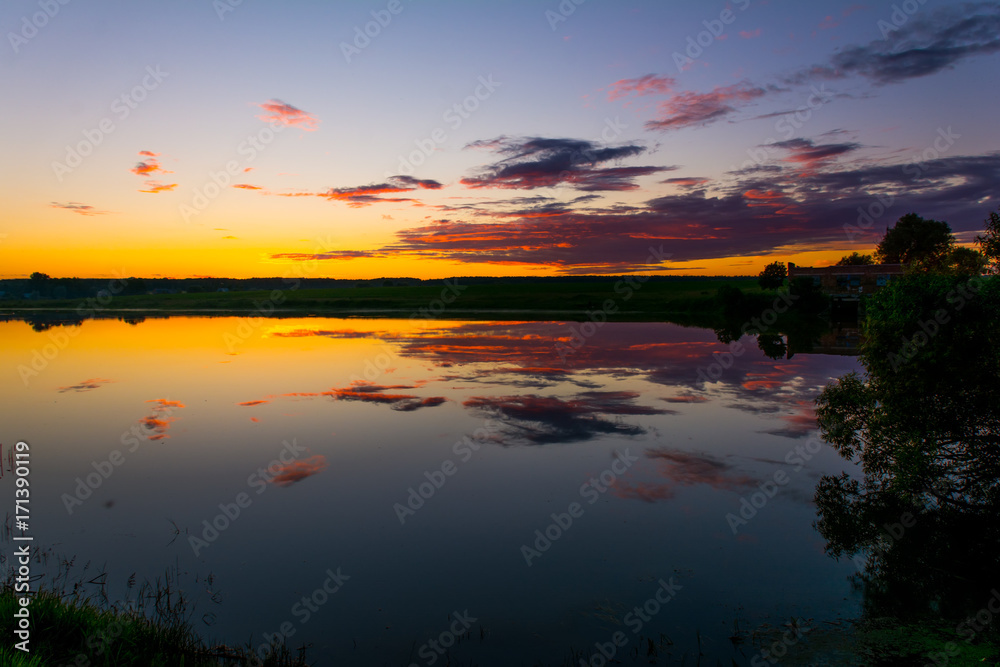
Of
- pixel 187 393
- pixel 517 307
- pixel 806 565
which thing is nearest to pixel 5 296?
pixel 517 307

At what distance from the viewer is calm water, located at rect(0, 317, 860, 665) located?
7.10m

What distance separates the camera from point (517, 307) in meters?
85.7

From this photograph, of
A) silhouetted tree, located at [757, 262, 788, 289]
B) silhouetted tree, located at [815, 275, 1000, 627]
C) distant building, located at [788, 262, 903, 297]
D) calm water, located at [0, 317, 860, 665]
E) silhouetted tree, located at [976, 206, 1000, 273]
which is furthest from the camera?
silhouetted tree, located at [757, 262, 788, 289]

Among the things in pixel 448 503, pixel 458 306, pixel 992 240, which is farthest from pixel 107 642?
pixel 458 306

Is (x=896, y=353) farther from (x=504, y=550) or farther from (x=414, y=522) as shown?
(x=414, y=522)

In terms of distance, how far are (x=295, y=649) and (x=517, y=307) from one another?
262 ft

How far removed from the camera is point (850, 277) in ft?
197

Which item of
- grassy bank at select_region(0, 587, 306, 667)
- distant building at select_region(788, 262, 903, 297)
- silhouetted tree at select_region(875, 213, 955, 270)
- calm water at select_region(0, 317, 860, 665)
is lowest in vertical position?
calm water at select_region(0, 317, 860, 665)

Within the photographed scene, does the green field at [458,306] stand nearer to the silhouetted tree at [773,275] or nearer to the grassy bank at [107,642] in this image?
the silhouetted tree at [773,275]

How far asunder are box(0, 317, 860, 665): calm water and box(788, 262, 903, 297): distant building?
1676 inches

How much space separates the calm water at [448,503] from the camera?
7.10 m

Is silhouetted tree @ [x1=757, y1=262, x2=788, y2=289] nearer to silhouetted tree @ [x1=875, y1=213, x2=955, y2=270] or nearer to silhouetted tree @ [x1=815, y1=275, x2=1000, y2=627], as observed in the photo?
silhouetted tree @ [x1=875, y1=213, x2=955, y2=270]

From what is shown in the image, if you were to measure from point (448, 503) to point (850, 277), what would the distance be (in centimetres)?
6324

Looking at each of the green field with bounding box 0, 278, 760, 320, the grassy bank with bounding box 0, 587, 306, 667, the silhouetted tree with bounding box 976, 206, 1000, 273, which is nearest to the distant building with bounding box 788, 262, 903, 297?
the green field with bounding box 0, 278, 760, 320
